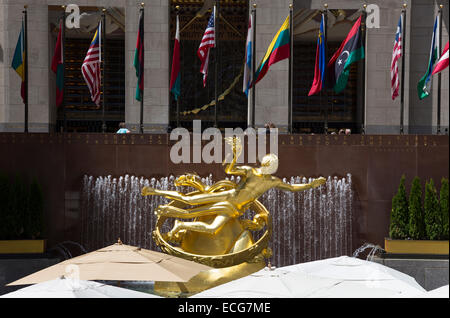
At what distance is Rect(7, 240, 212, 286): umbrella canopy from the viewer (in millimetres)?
13227

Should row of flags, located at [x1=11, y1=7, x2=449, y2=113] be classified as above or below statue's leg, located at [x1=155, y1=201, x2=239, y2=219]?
above

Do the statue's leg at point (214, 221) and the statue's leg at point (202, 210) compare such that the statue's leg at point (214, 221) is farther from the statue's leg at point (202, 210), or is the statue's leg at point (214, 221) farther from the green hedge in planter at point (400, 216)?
the green hedge in planter at point (400, 216)

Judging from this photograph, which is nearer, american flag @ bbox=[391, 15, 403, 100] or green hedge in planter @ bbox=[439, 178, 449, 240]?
green hedge in planter @ bbox=[439, 178, 449, 240]

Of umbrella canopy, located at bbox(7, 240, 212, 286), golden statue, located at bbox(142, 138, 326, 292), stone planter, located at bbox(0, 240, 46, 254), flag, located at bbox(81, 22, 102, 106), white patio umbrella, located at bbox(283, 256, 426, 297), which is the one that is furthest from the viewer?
flag, located at bbox(81, 22, 102, 106)

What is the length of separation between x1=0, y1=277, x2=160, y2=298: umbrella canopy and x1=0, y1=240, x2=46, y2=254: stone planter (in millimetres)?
7638

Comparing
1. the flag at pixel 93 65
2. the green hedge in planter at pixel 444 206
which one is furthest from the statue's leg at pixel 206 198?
the flag at pixel 93 65

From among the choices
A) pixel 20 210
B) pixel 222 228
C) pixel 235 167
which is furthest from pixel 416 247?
pixel 20 210

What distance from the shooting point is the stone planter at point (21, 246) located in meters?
19.5

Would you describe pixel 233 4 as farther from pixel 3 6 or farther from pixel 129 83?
pixel 3 6

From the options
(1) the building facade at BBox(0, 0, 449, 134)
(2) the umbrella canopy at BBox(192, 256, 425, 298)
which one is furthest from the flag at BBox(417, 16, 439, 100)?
(2) the umbrella canopy at BBox(192, 256, 425, 298)

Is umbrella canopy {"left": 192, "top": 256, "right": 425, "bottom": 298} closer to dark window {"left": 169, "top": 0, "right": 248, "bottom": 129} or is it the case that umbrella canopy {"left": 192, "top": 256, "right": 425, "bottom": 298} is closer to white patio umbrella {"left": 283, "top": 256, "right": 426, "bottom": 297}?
white patio umbrella {"left": 283, "top": 256, "right": 426, "bottom": 297}

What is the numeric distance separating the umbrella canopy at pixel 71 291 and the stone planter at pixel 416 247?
939 centimetres

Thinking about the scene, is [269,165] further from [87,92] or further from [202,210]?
[87,92]

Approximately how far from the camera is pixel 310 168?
2061 centimetres
